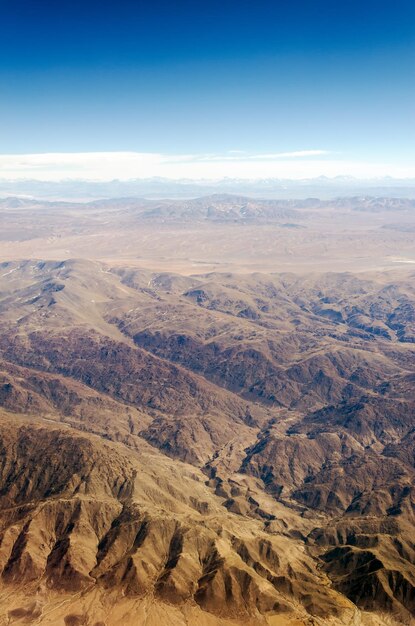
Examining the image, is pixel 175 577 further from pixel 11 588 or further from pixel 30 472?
pixel 30 472

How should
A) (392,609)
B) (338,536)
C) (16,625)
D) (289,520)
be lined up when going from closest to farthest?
(16,625) → (392,609) → (338,536) → (289,520)

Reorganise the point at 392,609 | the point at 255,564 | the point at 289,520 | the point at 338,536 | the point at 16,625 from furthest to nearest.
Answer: the point at 289,520
the point at 338,536
the point at 255,564
the point at 392,609
the point at 16,625

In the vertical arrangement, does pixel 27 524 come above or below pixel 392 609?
above

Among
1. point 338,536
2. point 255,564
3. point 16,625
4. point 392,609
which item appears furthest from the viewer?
point 338,536

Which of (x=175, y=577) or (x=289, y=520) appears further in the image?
(x=289, y=520)

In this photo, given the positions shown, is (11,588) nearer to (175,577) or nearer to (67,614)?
(67,614)

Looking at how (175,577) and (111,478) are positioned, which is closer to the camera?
(175,577)

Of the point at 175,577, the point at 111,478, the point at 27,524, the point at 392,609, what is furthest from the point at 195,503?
the point at 392,609

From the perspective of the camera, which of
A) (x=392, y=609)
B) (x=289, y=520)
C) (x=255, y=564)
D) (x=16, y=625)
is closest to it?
(x=16, y=625)

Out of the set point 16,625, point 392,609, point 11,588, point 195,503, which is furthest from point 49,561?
point 392,609
